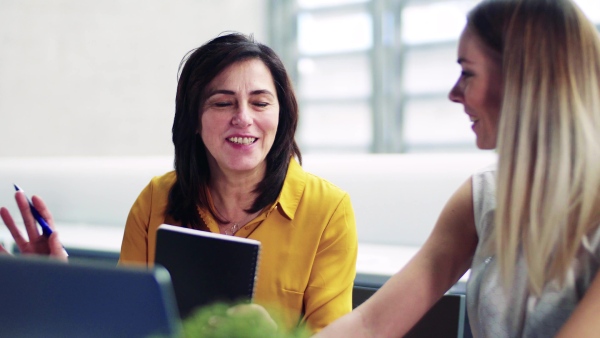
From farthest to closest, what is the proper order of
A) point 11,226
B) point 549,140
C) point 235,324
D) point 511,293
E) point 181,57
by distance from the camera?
1. point 181,57
2. point 11,226
3. point 511,293
4. point 549,140
5. point 235,324

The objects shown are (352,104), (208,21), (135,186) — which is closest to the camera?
(135,186)

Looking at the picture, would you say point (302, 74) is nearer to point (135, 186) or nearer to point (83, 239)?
point (135, 186)

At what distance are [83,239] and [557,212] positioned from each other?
2317mm

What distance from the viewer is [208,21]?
15.2 ft

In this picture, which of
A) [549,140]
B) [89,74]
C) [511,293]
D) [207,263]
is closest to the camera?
[207,263]

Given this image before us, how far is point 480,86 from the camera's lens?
1026mm

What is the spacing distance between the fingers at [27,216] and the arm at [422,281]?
534mm

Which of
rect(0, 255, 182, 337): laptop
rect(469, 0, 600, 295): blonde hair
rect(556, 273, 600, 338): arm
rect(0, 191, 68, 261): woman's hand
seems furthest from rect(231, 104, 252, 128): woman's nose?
rect(0, 255, 182, 337): laptop

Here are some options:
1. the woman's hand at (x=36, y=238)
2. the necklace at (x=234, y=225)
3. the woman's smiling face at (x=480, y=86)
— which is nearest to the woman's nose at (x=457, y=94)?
the woman's smiling face at (x=480, y=86)

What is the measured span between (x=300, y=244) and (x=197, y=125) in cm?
40

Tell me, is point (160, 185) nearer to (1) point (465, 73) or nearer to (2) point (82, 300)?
(1) point (465, 73)

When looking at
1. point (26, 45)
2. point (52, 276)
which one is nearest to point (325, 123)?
point (26, 45)

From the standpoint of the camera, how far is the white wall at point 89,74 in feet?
12.1

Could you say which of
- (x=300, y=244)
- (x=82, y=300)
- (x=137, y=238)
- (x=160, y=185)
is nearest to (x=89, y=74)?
(x=160, y=185)
